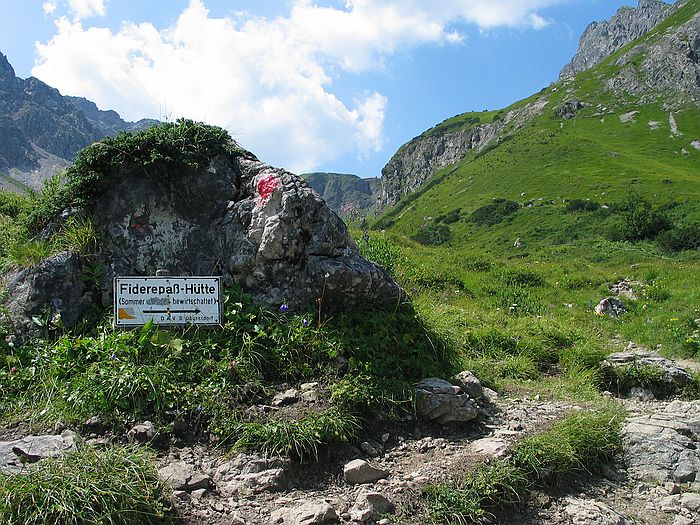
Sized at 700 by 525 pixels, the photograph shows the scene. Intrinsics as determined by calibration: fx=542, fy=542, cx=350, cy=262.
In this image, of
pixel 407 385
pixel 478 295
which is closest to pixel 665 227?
pixel 478 295

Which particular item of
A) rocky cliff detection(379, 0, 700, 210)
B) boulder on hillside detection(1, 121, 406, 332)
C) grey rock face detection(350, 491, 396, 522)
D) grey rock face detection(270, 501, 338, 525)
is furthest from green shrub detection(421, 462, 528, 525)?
rocky cliff detection(379, 0, 700, 210)

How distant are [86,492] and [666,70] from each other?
117 m

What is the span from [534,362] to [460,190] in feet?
263

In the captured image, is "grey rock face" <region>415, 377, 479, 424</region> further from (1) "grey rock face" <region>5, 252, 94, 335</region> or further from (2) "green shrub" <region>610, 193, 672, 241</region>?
(2) "green shrub" <region>610, 193, 672, 241</region>

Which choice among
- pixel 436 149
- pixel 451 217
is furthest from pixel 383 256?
pixel 436 149

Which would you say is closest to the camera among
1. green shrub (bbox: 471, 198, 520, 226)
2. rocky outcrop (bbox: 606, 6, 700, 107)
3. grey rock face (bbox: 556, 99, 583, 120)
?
green shrub (bbox: 471, 198, 520, 226)

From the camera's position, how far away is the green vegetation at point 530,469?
4500mm

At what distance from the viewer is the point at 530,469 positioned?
5.07 m

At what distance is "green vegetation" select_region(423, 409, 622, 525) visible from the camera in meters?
4.50

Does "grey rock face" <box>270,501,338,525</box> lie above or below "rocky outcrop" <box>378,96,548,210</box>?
below

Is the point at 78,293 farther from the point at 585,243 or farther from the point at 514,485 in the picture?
the point at 585,243

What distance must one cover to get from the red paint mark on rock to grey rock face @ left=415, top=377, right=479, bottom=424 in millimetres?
3139

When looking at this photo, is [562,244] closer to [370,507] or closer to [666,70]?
[370,507]

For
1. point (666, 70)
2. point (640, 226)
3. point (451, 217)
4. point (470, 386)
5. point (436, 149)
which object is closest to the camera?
point (470, 386)
